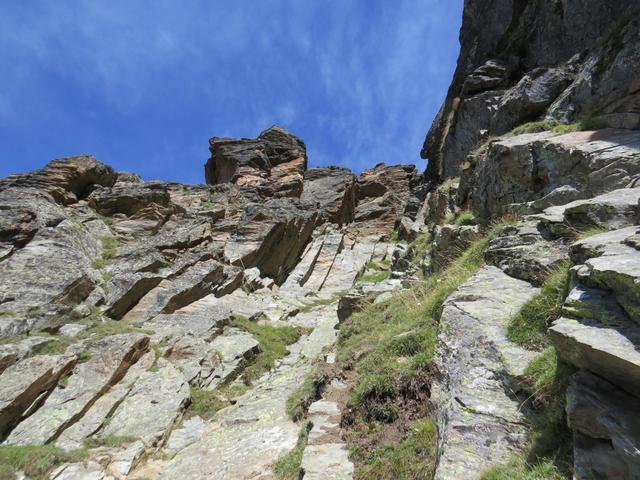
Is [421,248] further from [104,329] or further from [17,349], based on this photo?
[17,349]

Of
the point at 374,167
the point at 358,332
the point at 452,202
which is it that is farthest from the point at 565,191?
the point at 374,167

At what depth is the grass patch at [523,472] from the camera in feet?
12.9

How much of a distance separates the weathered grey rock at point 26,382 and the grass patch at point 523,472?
50.3ft

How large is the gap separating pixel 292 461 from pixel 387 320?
5.47 metres

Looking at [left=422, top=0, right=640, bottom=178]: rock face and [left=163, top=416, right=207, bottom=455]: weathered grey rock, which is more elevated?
[left=422, top=0, right=640, bottom=178]: rock face

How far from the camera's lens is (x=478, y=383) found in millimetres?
5730

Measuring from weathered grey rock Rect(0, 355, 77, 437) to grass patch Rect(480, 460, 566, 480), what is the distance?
1532 centimetres

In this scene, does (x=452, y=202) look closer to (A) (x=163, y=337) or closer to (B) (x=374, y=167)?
(A) (x=163, y=337)

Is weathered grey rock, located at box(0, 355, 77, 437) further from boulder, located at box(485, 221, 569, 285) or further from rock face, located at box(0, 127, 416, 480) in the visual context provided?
boulder, located at box(485, 221, 569, 285)

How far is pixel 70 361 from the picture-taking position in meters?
15.2

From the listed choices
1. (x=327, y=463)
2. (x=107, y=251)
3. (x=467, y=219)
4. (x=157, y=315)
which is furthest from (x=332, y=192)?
(x=327, y=463)

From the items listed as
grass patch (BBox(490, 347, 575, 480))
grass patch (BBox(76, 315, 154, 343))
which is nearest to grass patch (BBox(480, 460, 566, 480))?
grass patch (BBox(490, 347, 575, 480))

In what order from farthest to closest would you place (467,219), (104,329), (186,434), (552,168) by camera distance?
(104,329)
(467,219)
(552,168)
(186,434)

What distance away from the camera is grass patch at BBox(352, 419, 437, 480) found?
546cm
